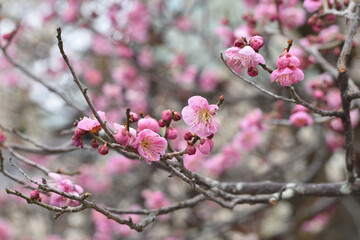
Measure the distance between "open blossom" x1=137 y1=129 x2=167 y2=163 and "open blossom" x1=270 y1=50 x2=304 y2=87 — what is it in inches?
15.8

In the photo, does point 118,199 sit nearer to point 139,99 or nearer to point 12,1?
point 139,99

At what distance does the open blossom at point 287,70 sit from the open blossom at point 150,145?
0.40 m

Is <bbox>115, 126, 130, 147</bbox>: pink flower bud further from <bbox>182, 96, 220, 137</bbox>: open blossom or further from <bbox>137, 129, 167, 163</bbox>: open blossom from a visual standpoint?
<bbox>182, 96, 220, 137</bbox>: open blossom

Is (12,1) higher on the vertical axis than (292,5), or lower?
higher

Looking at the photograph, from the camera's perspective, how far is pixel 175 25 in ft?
15.9

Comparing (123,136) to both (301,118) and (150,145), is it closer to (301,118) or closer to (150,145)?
(150,145)

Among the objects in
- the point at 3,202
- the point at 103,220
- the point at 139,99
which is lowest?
the point at 103,220

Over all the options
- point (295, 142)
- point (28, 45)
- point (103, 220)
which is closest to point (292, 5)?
point (295, 142)

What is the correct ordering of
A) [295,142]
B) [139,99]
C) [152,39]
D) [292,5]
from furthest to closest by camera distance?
[152,39]
[139,99]
[295,142]
[292,5]

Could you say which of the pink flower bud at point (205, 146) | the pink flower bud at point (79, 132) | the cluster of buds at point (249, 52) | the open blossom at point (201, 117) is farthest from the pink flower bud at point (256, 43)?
the pink flower bud at point (79, 132)

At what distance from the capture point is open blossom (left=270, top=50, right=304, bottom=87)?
1.12m

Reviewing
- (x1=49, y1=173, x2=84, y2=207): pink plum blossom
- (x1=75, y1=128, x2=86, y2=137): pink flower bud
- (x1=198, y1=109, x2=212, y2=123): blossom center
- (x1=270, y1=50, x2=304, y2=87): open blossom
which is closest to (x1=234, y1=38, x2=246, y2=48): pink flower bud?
(x1=270, y1=50, x2=304, y2=87): open blossom

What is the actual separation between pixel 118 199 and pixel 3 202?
7.57ft

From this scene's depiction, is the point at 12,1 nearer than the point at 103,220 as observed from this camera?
No
